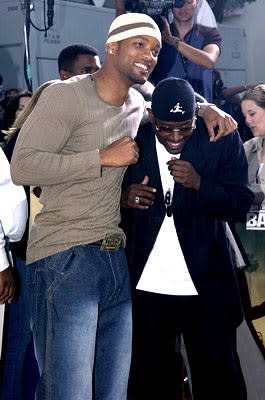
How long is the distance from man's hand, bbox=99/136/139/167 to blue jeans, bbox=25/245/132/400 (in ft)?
0.92

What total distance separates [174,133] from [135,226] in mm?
373

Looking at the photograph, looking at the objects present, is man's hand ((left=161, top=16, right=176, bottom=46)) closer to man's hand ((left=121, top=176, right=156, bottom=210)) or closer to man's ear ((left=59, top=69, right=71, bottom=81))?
man's ear ((left=59, top=69, right=71, bottom=81))

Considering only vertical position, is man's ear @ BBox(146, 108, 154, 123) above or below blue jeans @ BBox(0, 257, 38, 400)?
above

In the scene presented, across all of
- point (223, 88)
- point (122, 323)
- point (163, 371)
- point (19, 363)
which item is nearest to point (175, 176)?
point (122, 323)

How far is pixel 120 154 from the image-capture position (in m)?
2.43

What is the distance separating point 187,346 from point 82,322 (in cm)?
63

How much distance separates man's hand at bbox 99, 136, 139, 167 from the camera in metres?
2.42

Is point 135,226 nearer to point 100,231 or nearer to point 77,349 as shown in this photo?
point 100,231

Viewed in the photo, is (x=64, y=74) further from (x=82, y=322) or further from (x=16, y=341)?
(x=82, y=322)

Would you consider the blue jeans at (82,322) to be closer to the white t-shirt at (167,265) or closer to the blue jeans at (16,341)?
the white t-shirt at (167,265)

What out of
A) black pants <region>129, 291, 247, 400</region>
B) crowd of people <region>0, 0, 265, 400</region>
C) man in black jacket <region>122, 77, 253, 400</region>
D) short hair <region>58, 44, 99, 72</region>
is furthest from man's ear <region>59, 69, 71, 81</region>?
black pants <region>129, 291, 247, 400</region>

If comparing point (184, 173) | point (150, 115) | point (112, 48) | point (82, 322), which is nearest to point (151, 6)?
point (150, 115)

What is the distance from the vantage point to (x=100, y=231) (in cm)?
250

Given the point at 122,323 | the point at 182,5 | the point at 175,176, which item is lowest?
the point at 122,323
